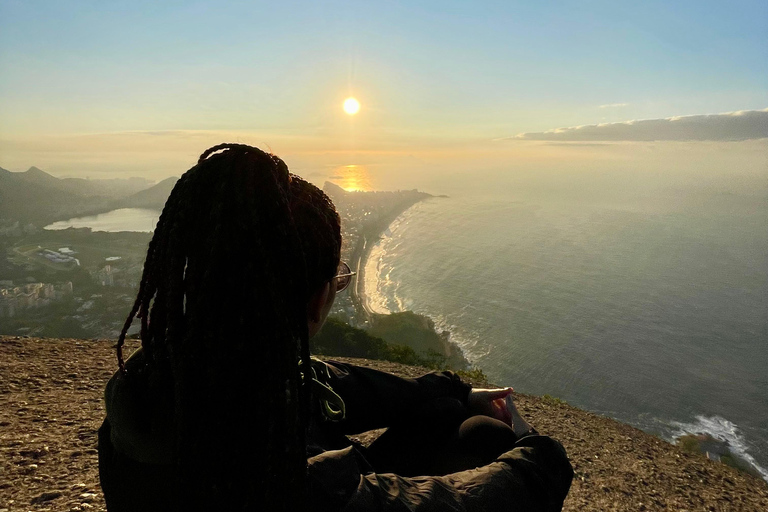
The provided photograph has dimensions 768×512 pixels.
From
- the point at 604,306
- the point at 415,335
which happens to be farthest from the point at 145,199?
the point at 604,306

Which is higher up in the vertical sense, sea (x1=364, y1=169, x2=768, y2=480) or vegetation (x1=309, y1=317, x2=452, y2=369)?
vegetation (x1=309, y1=317, x2=452, y2=369)

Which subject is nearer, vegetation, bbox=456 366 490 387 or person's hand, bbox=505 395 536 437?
person's hand, bbox=505 395 536 437

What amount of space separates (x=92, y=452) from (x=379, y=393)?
400 cm

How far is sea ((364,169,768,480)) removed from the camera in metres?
46.5

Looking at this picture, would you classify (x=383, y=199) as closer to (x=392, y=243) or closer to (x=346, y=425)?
(x=392, y=243)

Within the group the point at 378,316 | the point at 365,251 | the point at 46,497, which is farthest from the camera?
the point at 365,251

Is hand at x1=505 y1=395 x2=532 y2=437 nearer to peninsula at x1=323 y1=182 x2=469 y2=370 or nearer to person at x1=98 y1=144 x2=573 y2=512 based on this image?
person at x1=98 y1=144 x2=573 y2=512

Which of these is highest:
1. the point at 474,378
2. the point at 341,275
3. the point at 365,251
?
the point at 341,275

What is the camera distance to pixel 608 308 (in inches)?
2761

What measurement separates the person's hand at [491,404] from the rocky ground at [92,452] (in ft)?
10.7

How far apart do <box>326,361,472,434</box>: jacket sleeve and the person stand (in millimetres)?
797

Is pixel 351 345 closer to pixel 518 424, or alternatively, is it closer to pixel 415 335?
pixel 518 424

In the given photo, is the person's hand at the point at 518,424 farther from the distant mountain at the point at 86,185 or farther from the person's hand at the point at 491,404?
the distant mountain at the point at 86,185

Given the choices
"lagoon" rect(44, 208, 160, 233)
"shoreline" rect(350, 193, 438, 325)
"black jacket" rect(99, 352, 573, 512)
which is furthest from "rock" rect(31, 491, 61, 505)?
"lagoon" rect(44, 208, 160, 233)
